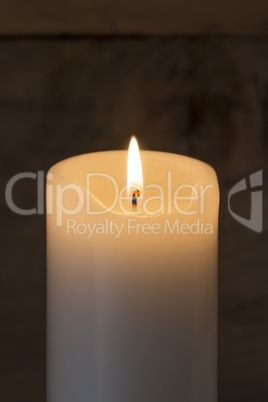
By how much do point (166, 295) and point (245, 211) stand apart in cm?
24

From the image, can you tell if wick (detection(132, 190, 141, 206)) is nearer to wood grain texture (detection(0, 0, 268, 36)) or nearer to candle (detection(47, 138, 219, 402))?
candle (detection(47, 138, 219, 402))

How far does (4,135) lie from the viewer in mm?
622

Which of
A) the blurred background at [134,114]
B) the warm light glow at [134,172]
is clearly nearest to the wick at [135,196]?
the warm light glow at [134,172]

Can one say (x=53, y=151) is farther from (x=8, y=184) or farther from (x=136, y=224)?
(x=136, y=224)

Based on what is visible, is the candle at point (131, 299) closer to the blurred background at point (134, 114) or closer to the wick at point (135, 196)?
the wick at point (135, 196)

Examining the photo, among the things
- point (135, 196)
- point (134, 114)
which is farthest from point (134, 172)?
point (134, 114)

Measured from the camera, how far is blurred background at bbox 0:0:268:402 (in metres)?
0.62

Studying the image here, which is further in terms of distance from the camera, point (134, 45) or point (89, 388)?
point (134, 45)

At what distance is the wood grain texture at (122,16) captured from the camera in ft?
2.04

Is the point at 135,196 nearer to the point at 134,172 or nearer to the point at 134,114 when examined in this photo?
A: the point at 134,172

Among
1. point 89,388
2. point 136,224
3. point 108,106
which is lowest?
point 89,388

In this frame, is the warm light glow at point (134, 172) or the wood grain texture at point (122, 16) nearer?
the warm light glow at point (134, 172)

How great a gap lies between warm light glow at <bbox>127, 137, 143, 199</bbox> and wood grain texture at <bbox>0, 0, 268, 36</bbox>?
0.22m

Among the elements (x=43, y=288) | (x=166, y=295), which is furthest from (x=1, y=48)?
(x=166, y=295)
